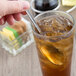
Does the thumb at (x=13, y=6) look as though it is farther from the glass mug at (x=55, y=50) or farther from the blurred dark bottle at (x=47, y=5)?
the blurred dark bottle at (x=47, y=5)

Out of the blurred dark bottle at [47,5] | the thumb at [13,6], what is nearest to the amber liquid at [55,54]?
the thumb at [13,6]


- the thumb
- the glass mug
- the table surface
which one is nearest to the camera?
the glass mug

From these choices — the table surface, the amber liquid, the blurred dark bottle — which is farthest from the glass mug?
the blurred dark bottle

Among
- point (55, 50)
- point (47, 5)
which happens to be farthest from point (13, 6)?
point (47, 5)

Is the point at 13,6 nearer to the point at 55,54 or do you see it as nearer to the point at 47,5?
the point at 55,54

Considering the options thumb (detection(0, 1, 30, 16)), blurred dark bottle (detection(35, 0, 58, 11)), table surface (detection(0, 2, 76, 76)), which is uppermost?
thumb (detection(0, 1, 30, 16))

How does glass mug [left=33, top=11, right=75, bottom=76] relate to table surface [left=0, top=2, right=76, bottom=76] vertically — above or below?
above

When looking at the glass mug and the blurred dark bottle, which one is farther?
the blurred dark bottle

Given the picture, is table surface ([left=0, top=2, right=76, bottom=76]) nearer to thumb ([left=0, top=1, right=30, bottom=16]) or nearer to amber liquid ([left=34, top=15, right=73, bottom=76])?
amber liquid ([left=34, top=15, right=73, bottom=76])

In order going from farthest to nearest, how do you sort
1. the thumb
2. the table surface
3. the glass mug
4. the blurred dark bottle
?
the blurred dark bottle, the table surface, the thumb, the glass mug
